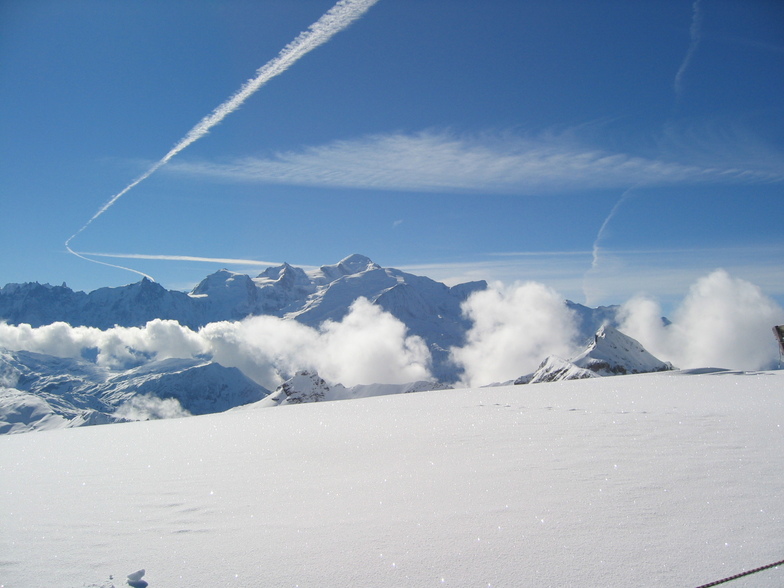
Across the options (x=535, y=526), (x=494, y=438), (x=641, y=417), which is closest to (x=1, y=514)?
(x=535, y=526)

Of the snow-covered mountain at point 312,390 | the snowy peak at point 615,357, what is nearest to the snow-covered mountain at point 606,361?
the snowy peak at point 615,357

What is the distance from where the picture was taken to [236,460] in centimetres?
1041

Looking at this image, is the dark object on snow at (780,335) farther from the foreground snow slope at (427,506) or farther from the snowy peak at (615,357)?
the snowy peak at (615,357)

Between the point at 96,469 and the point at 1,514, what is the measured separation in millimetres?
3082

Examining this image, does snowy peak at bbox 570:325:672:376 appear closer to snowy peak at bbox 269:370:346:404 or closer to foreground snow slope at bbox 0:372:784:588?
snowy peak at bbox 269:370:346:404

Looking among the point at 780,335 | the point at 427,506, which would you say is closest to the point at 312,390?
the point at 780,335

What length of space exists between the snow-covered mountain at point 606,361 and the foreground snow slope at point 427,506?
2749 inches

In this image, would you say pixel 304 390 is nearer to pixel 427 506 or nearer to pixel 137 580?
pixel 427 506

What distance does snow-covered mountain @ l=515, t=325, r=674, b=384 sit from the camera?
80125 mm

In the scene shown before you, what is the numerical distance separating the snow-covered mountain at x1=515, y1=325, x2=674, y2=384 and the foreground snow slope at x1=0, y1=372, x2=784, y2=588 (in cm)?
6983

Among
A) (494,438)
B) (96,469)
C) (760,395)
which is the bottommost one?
(760,395)

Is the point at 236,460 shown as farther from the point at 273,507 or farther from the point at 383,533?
the point at 383,533

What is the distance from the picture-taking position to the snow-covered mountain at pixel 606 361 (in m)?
80.1

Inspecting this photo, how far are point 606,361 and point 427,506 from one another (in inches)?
3362
